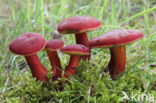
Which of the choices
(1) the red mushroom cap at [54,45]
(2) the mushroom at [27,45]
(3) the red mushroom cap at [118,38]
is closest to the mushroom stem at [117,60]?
(3) the red mushroom cap at [118,38]

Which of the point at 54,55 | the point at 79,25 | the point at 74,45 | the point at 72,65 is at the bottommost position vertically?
the point at 72,65

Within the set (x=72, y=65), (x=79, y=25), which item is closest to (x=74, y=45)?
(x=79, y=25)

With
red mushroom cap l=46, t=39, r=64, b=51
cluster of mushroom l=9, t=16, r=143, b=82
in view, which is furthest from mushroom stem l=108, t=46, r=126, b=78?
red mushroom cap l=46, t=39, r=64, b=51

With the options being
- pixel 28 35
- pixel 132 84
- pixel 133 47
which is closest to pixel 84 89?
pixel 132 84

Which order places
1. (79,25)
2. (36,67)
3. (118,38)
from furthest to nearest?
(36,67), (79,25), (118,38)

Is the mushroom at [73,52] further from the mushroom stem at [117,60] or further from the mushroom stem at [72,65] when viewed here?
the mushroom stem at [117,60]

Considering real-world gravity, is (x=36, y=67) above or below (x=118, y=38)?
below

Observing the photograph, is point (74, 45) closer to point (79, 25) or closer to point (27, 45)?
point (79, 25)

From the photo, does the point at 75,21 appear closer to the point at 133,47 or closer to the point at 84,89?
the point at 84,89
